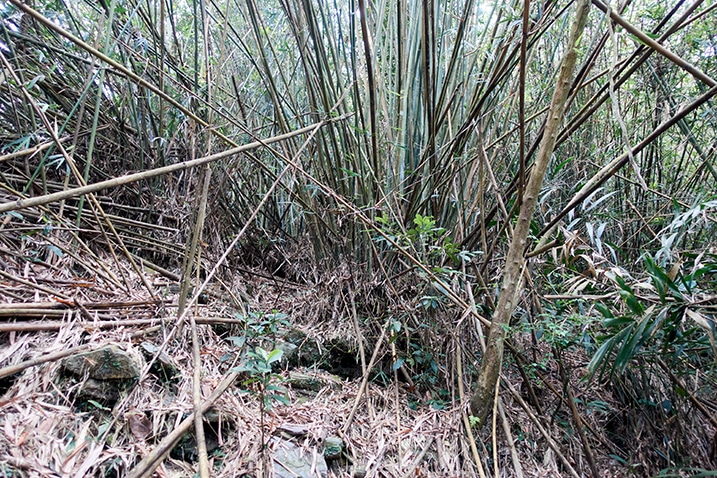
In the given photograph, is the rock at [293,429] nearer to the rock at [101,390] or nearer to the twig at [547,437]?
the rock at [101,390]

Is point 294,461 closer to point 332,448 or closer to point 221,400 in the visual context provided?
point 332,448

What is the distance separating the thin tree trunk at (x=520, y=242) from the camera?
1045mm

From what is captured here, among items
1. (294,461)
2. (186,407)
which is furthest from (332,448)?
(186,407)

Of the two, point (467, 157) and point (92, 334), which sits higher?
point (467, 157)

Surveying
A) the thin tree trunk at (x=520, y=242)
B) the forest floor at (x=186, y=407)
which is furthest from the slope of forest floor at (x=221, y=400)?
the thin tree trunk at (x=520, y=242)

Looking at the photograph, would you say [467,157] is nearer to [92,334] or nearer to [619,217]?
[619,217]

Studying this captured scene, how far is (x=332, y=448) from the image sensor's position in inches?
48.6

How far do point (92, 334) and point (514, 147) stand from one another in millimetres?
1849

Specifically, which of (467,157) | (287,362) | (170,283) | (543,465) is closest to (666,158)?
(467,157)

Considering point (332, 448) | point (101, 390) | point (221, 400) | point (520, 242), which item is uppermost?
point (520, 242)

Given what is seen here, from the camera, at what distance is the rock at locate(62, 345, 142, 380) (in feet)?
3.45

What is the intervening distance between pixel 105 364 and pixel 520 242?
48.6 inches

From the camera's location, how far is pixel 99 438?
971mm

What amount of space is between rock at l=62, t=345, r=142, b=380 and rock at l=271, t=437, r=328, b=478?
0.47 metres
